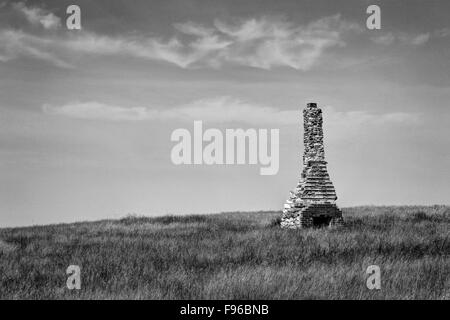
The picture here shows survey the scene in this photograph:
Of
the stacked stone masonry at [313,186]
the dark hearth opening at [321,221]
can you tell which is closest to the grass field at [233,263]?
the dark hearth opening at [321,221]

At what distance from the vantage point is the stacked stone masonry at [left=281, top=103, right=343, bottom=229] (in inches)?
742

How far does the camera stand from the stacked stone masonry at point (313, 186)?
1884 cm

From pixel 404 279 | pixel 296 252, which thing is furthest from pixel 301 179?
pixel 404 279

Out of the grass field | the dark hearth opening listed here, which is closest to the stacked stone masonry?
the dark hearth opening

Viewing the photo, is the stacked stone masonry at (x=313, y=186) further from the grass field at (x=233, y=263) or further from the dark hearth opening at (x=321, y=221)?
the grass field at (x=233, y=263)

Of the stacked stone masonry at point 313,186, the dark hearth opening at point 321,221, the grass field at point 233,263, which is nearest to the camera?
the grass field at point 233,263

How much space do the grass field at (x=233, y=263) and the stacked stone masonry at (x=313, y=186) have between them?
119 cm

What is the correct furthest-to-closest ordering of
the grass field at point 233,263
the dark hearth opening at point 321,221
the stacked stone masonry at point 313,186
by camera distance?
the dark hearth opening at point 321,221 → the stacked stone masonry at point 313,186 → the grass field at point 233,263

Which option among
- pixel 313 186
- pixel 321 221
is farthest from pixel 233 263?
pixel 321 221

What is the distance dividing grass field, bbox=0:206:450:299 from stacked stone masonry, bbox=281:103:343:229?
1187 mm
